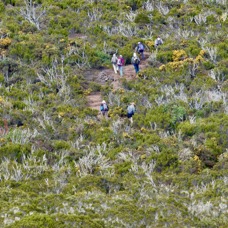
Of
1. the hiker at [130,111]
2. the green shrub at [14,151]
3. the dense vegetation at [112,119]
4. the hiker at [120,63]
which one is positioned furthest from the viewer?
the hiker at [120,63]

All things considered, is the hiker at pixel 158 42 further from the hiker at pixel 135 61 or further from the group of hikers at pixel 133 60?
the hiker at pixel 135 61

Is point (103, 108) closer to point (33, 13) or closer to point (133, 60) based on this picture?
point (133, 60)

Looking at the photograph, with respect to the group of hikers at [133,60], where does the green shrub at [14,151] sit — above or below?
above

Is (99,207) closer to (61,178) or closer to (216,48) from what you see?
(61,178)

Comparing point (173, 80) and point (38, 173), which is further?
point (173, 80)

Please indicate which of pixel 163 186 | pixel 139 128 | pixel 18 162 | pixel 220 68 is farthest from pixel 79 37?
pixel 163 186

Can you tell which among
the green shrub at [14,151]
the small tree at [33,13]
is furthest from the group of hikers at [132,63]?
the small tree at [33,13]

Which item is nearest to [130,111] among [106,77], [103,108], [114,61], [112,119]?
[112,119]
